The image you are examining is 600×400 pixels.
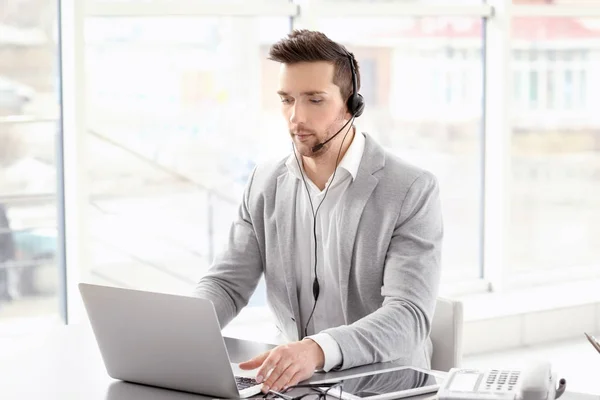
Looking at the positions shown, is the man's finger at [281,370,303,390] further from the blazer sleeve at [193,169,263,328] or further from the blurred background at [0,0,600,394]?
the blurred background at [0,0,600,394]

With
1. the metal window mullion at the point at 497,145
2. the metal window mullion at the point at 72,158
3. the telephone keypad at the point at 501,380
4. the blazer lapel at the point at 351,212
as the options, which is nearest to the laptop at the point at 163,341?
the telephone keypad at the point at 501,380

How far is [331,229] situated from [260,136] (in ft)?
6.77

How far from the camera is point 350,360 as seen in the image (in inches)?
77.7

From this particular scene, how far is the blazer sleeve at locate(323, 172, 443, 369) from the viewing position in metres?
2.03

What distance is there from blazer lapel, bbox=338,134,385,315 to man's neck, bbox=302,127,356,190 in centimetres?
9

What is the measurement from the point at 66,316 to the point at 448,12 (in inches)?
89.8

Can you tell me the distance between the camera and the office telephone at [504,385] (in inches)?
62.4

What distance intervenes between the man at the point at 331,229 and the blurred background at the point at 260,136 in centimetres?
90

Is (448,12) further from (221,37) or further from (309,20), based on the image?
(221,37)

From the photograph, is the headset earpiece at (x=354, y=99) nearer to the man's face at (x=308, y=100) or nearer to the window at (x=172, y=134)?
the man's face at (x=308, y=100)

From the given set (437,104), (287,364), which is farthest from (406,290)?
(437,104)

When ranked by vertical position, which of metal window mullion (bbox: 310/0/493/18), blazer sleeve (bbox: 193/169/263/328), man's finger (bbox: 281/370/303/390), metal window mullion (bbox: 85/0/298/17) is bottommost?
man's finger (bbox: 281/370/303/390)

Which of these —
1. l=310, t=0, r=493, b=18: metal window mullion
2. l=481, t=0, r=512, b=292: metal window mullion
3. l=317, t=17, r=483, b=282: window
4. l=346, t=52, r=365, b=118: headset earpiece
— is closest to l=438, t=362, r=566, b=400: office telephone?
l=346, t=52, r=365, b=118: headset earpiece

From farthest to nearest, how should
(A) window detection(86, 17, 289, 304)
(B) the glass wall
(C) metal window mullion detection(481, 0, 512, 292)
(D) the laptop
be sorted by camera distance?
(C) metal window mullion detection(481, 0, 512, 292) < (A) window detection(86, 17, 289, 304) < (B) the glass wall < (D) the laptop
